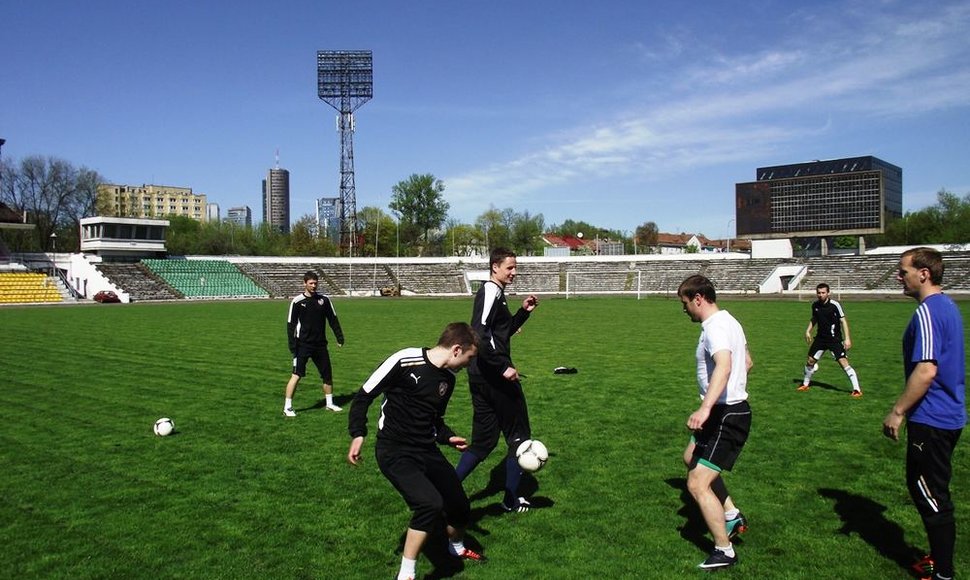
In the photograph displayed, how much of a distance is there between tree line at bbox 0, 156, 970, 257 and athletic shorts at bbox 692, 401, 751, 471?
8103 cm

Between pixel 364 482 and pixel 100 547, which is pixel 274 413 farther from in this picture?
pixel 100 547

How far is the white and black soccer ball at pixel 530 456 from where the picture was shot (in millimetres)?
6086

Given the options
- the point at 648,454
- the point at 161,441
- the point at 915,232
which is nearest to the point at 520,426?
the point at 648,454

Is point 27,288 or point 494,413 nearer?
point 494,413

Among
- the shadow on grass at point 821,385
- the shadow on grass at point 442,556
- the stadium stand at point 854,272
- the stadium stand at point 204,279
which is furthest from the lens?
the stadium stand at point 204,279

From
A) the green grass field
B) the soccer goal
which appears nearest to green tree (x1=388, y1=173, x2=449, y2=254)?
the soccer goal

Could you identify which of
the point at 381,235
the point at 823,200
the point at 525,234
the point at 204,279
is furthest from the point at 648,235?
the point at 204,279

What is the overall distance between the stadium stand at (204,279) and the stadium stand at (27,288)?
9.60m

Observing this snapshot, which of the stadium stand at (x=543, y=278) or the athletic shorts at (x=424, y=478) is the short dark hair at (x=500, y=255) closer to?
the athletic shorts at (x=424, y=478)

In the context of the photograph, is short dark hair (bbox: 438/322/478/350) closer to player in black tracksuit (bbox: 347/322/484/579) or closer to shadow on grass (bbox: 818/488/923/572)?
player in black tracksuit (bbox: 347/322/484/579)

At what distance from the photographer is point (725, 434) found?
509 centimetres

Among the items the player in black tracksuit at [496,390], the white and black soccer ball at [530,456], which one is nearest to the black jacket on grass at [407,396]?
the player in black tracksuit at [496,390]

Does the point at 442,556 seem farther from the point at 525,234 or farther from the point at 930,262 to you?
the point at 525,234

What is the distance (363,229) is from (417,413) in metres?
112
